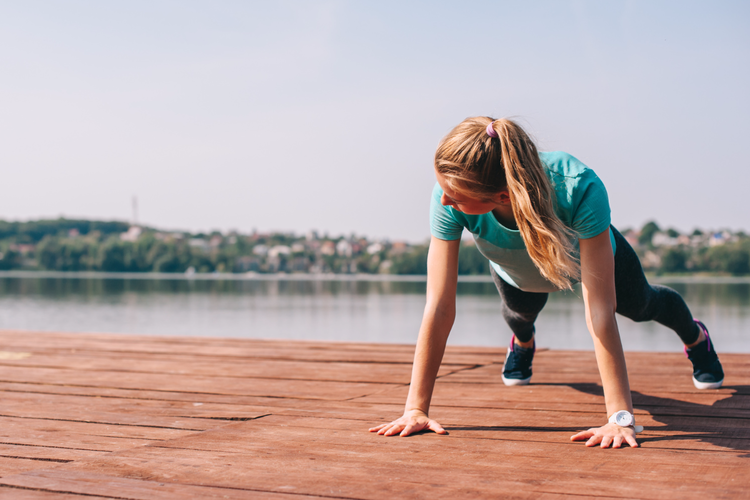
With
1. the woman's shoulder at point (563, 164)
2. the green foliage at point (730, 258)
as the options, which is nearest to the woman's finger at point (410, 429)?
the woman's shoulder at point (563, 164)

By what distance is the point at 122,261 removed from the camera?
69.2 meters

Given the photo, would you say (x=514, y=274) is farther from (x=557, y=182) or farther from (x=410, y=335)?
(x=410, y=335)

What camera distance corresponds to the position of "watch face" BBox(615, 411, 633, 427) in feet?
5.44

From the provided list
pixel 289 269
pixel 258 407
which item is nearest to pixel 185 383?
pixel 258 407

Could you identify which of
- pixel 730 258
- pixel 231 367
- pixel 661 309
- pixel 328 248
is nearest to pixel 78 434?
pixel 231 367

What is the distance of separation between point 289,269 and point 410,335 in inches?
2583

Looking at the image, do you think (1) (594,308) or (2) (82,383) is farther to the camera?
(2) (82,383)

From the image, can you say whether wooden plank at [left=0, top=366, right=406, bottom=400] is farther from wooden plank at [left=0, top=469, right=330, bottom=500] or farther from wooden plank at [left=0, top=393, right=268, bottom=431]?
wooden plank at [left=0, top=469, right=330, bottom=500]

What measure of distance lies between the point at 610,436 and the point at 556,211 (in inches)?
Answer: 23.6

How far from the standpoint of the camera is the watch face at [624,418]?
1.66 metres

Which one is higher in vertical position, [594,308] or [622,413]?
[594,308]

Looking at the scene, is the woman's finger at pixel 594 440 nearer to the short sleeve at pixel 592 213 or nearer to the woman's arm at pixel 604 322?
the woman's arm at pixel 604 322

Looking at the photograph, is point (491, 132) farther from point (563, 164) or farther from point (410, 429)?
point (410, 429)

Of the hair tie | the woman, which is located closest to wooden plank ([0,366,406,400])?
the woman
